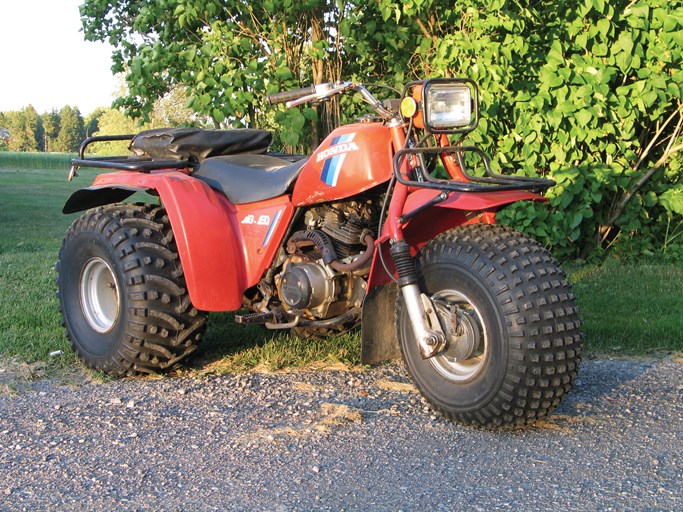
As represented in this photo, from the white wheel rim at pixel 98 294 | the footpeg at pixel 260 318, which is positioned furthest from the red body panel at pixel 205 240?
the white wheel rim at pixel 98 294

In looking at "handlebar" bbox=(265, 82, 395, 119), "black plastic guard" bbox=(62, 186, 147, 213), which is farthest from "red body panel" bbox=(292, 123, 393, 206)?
"black plastic guard" bbox=(62, 186, 147, 213)

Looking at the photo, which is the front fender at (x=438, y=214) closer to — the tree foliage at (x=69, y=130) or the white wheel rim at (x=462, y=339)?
the white wheel rim at (x=462, y=339)

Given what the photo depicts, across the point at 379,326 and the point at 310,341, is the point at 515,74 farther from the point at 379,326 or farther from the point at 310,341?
the point at 379,326

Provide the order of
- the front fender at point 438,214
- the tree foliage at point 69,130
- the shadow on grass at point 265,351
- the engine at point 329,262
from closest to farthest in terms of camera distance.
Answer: the front fender at point 438,214
the engine at point 329,262
the shadow on grass at point 265,351
the tree foliage at point 69,130

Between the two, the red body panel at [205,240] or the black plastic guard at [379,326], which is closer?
the black plastic guard at [379,326]

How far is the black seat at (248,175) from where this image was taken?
190 inches

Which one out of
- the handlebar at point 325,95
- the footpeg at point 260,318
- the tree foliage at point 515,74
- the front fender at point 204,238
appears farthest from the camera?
the tree foliage at point 515,74

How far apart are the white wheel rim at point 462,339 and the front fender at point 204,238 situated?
1.38 m

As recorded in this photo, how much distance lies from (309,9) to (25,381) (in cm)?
459

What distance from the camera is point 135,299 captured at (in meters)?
4.76

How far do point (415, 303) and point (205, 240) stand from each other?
147 centimetres

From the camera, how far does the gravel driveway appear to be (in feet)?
10.5

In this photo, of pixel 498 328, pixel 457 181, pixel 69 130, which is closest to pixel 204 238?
pixel 457 181

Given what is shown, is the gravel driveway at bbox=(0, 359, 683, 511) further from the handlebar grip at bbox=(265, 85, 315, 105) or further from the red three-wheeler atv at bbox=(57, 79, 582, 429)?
the handlebar grip at bbox=(265, 85, 315, 105)
